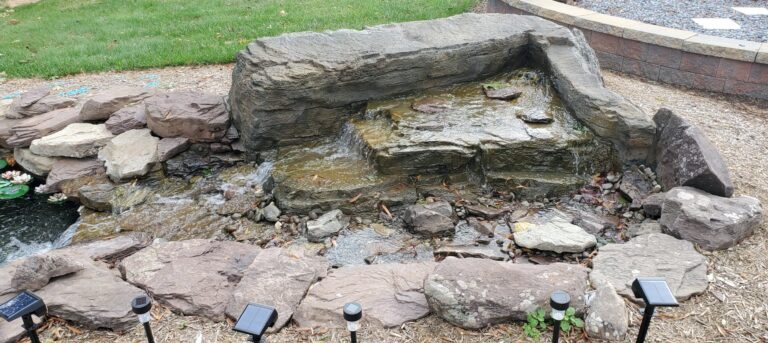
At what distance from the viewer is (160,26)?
894cm

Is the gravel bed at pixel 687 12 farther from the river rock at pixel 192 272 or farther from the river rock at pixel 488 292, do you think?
the river rock at pixel 192 272

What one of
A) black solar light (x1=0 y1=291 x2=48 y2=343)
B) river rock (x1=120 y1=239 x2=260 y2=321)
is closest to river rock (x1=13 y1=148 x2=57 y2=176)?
river rock (x1=120 y1=239 x2=260 y2=321)

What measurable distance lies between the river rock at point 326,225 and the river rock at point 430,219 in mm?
483

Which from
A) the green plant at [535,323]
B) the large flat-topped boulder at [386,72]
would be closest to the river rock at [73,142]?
the large flat-topped boulder at [386,72]

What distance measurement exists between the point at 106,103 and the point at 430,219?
3.57 m

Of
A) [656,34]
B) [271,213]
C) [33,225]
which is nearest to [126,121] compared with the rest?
[33,225]

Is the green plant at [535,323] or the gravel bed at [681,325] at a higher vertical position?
the green plant at [535,323]

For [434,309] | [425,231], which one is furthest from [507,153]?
[434,309]

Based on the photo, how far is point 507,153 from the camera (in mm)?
4520

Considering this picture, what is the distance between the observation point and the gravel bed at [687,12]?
7246 mm

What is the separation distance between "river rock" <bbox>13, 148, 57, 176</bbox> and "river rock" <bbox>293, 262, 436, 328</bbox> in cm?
352

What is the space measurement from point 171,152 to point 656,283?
13.5ft

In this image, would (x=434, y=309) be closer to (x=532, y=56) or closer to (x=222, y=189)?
(x=222, y=189)

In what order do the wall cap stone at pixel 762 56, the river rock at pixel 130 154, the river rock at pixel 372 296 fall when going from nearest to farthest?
the river rock at pixel 372 296 < the river rock at pixel 130 154 < the wall cap stone at pixel 762 56
